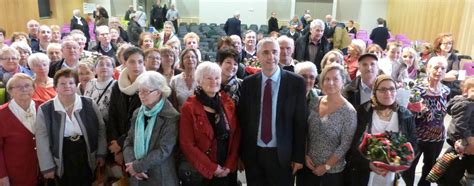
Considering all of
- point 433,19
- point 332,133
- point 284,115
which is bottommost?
point 332,133

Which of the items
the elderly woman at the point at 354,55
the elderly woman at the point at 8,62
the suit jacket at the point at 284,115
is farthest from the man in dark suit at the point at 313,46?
the elderly woman at the point at 8,62

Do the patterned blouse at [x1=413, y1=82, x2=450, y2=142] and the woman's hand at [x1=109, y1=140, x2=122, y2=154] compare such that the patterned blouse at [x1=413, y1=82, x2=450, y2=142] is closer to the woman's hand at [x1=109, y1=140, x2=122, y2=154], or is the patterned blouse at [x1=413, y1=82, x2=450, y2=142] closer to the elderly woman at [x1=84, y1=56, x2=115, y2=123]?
the woman's hand at [x1=109, y1=140, x2=122, y2=154]

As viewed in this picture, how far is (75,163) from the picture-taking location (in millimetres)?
2816

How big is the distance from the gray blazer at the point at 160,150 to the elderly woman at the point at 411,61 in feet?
10.6

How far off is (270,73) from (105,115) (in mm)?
1473

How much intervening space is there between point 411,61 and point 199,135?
3392 mm

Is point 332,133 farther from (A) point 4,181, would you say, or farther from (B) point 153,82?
(A) point 4,181

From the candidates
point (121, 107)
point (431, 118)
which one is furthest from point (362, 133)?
point (121, 107)

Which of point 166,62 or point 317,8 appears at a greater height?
point 317,8

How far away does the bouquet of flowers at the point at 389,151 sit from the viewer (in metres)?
2.39

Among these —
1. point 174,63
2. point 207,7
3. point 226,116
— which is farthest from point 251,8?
point 226,116

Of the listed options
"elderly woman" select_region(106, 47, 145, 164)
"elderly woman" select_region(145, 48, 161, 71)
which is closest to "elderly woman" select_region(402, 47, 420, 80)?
"elderly woman" select_region(145, 48, 161, 71)

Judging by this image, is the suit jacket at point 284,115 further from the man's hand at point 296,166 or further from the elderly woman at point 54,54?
the elderly woman at point 54,54

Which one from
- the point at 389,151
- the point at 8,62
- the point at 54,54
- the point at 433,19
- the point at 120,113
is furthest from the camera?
the point at 433,19
